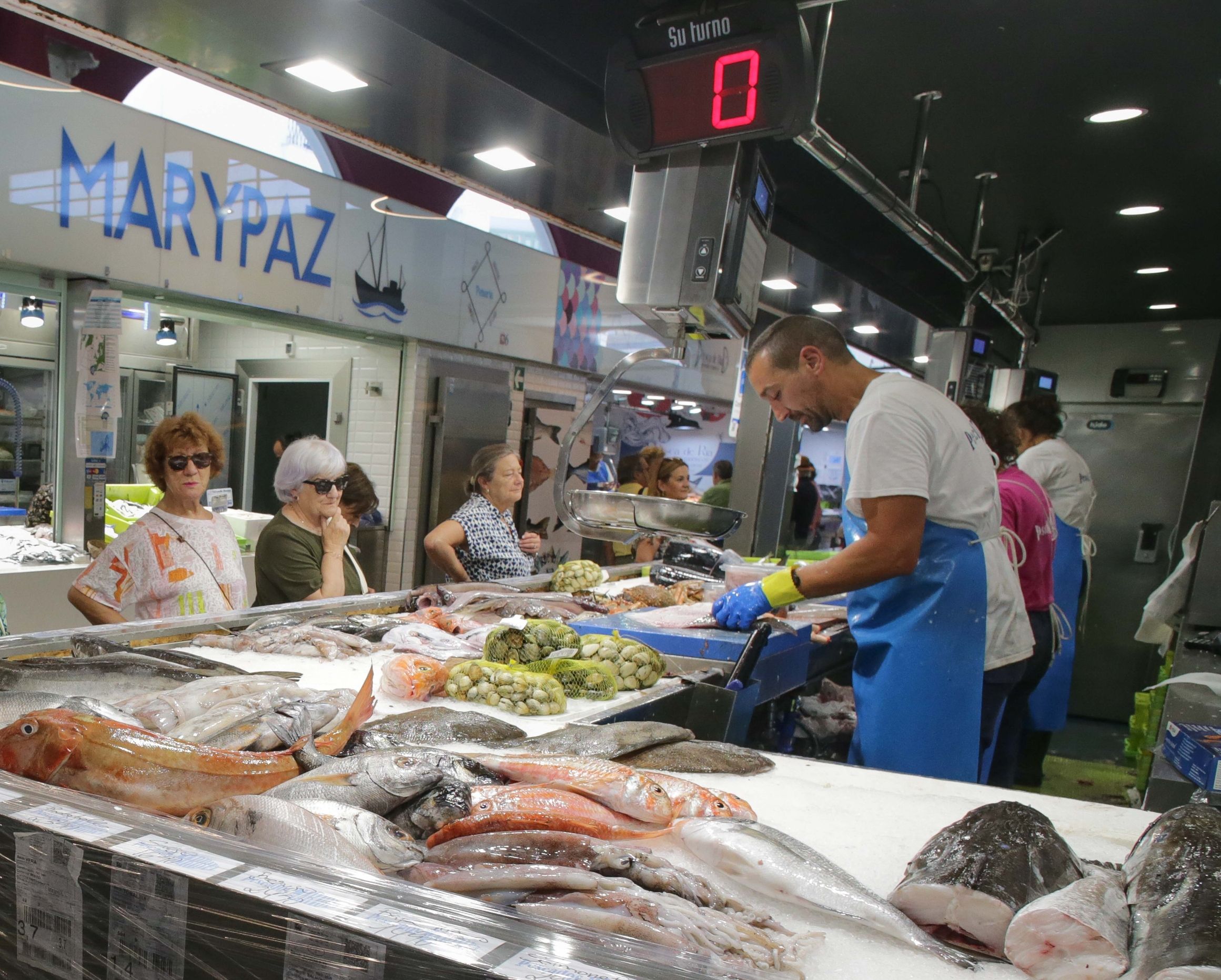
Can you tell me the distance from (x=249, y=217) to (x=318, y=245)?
0.59 m

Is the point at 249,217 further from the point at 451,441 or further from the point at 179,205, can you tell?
the point at 451,441

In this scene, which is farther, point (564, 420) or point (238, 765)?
point (564, 420)

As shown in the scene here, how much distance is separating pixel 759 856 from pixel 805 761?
0.80 metres

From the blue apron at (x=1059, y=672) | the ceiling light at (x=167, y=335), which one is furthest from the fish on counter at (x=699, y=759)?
the ceiling light at (x=167, y=335)

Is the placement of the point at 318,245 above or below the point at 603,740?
above

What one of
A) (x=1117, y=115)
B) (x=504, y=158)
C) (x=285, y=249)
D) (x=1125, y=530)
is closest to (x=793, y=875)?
(x=504, y=158)

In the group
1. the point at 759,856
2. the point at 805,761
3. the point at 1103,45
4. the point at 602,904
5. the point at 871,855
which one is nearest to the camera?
the point at 602,904

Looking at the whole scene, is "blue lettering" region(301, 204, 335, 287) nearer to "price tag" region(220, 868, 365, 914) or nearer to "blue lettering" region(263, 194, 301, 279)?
"blue lettering" region(263, 194, 301, 279)

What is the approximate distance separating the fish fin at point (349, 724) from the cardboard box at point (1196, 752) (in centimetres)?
195

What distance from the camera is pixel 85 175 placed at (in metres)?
4.55

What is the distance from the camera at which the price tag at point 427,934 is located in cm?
76

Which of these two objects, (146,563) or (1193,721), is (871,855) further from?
(146,563)

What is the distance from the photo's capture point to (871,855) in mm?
1358

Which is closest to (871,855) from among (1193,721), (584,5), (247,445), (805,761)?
(805,761)
